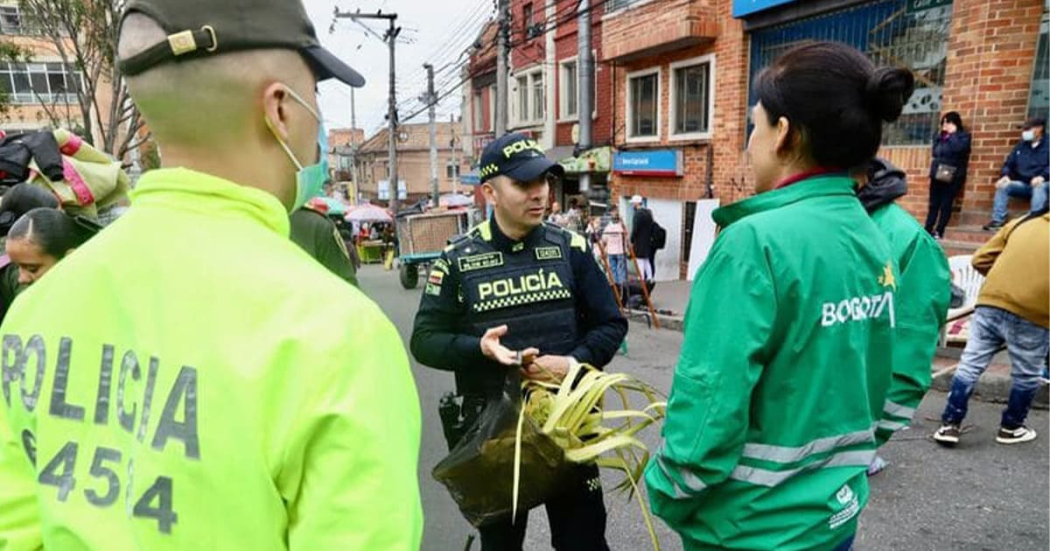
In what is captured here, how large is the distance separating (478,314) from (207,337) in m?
1.69

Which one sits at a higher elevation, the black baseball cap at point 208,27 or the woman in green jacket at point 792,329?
the black baseball cap at point 208,27

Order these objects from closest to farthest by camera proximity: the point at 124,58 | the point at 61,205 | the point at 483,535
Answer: the point at 124,58 → the point at 483,535 → the point at 61,205

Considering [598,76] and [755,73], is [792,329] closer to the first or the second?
[755,73]

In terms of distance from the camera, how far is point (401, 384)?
0.83 meters

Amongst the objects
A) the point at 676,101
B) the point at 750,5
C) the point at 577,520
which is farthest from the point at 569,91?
the point at 577,520

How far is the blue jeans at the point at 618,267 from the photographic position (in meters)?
10.6

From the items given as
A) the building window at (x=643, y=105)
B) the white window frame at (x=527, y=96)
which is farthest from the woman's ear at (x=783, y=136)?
the white window frame at (x=527, y=96)

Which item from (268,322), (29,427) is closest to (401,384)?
(268,322)

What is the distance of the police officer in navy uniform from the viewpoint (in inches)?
95.2

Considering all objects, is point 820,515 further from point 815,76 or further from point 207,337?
point 207,337

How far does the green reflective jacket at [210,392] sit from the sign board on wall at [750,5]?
11021 mm

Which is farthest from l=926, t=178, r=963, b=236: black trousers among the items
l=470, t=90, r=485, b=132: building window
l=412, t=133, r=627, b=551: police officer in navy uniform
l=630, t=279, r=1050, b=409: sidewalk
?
l=470, t=90, r=485, b=132: building window

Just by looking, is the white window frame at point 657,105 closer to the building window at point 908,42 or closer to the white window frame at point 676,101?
the white window frame at point 676,101

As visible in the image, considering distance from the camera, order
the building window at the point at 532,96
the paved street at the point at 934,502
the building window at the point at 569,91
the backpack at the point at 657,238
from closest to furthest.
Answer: the paved street at the point at 934,502 < the backpack at the point at 657,238 < the building window at the point at 569,91 < the building window at the point at 532,96
